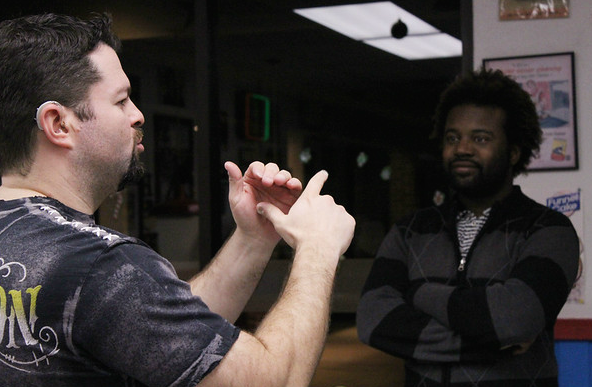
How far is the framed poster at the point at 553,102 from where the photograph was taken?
2824 mm

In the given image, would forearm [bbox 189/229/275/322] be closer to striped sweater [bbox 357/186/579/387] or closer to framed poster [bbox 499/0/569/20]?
striped sweater [bbox 357/186/579/387]

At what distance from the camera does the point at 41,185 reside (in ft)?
4.14

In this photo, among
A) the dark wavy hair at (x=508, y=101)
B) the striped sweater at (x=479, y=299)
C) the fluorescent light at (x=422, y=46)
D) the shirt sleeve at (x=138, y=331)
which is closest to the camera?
the shirt sleeve at (x=138, y=331)

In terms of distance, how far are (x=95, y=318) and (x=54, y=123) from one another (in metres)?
0.35

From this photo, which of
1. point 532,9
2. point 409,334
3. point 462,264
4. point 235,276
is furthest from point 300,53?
point 235,276

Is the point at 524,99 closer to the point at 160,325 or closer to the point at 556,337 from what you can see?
the point at 556,337

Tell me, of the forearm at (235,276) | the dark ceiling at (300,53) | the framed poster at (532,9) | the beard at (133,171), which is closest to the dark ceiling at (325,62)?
the dark ceiling at (300,53)

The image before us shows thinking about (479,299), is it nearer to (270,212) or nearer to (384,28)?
(270,212)

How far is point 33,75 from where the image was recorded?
1.23 meters

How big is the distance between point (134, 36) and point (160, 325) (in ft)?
13.1

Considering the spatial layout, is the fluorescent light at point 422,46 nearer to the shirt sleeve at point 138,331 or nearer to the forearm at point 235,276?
the forearm at point 235,276

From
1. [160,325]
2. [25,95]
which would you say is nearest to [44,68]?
[25,95]

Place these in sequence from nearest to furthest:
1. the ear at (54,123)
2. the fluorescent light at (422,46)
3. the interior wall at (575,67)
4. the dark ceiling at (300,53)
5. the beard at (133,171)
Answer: the ear at (54,123), the beard at (133,171), the interior wall at (575,67), the fluorescent light at (422,46), the dark ceiling at (300,53)

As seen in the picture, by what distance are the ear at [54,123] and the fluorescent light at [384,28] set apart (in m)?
2.71
